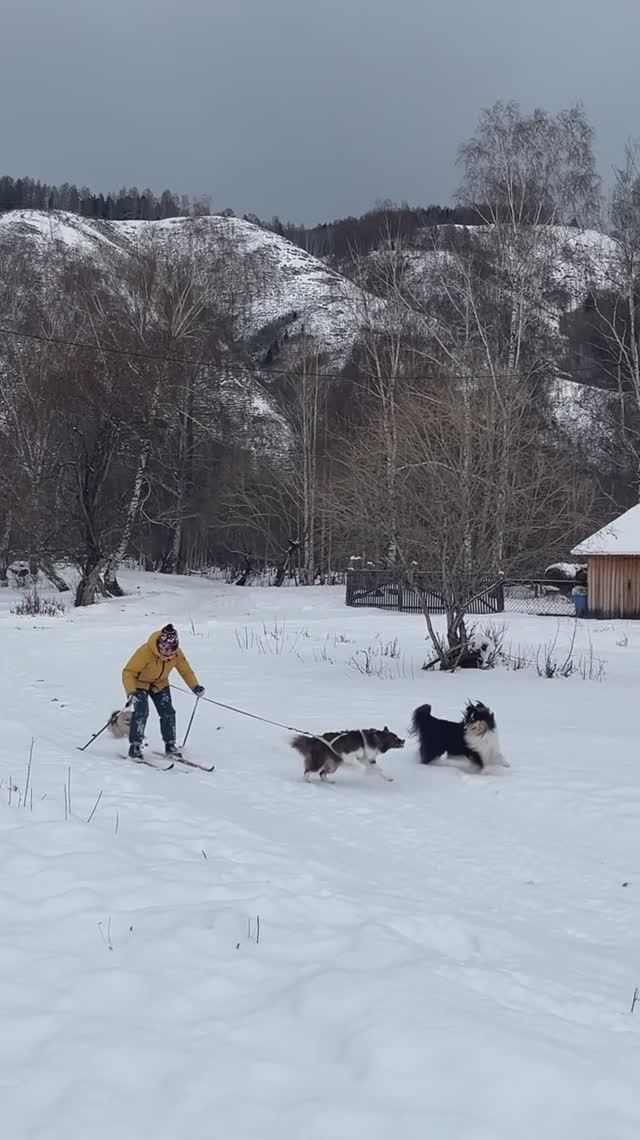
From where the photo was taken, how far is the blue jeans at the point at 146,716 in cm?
949

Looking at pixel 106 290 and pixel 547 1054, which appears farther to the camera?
pixel 106 290

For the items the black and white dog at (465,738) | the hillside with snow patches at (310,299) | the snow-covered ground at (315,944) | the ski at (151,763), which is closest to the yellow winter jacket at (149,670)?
the ski at (151,763)

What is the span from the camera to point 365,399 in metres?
39.3

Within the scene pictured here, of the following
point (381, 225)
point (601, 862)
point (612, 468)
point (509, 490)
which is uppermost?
point (381, 225)

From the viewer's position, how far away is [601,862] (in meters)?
6.77

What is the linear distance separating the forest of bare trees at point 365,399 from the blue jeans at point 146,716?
7.71m

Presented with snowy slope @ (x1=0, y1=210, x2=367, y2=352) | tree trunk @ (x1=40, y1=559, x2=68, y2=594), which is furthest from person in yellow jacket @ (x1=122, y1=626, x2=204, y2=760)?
snowy slope @ (x1=0, y1=210, x2=367, y2=352)

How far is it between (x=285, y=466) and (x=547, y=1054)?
132 ft

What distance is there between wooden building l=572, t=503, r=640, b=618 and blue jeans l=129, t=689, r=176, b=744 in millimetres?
20193

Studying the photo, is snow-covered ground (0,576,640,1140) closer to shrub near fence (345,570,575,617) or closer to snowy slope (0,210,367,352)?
shrub near fence (345,570,575,617)

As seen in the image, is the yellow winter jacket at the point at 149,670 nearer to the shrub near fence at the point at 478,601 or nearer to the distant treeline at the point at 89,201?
the shrub near fence at the point at 478,601

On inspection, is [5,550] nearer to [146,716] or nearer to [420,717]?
[146,716]

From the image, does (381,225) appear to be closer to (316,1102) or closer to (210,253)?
(210,253)

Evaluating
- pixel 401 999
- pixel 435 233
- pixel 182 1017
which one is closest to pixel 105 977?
pixel 182 1017
